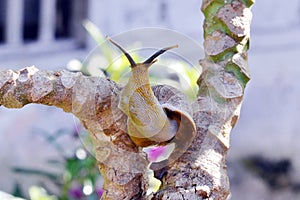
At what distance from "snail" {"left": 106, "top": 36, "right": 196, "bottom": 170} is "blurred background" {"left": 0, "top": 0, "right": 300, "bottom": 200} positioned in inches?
73.0

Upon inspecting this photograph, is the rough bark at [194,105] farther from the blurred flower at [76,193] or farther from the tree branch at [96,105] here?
the blurred flower at [76,193]

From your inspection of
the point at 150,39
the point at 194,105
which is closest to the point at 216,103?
the point at 194,105

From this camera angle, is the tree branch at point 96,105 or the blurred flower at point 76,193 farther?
the blurred flower at point 76,193

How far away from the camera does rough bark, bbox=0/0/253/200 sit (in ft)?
1.69

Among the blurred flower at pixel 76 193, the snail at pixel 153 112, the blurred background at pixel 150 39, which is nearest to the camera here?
the snail at pixel 153 112

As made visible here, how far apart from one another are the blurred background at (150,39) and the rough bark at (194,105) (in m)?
1.81

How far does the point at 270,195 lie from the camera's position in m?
3.08

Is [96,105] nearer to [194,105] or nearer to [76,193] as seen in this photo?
[194,105]

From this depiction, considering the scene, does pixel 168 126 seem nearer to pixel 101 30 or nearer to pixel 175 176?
pixel 175 176

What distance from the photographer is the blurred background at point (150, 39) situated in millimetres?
2760

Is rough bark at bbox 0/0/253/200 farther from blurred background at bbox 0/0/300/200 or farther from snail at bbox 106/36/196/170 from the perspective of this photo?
blurred background at bbox 0/0/300/200

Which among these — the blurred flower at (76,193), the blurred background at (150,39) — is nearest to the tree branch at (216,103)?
the blurred flower at (76,193)

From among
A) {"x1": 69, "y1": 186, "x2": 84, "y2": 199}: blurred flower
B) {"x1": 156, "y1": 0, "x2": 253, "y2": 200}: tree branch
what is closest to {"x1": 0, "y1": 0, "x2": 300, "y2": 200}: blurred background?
{"x1": 69, "y1": 186, "x2": 84, "y2": 199}: blurred flower

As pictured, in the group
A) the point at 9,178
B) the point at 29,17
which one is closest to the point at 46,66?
the point at 29,17
